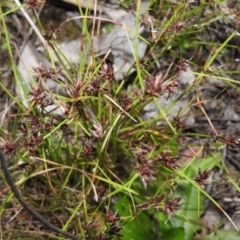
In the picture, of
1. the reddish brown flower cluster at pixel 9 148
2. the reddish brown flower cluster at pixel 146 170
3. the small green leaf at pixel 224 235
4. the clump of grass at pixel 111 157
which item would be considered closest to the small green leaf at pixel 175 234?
the clump of grass at pixel 111 157

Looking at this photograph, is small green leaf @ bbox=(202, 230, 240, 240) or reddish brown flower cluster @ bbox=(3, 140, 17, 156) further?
small green leaf @ bbox=(202, 230, 240, 240)

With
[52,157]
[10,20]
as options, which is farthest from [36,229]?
[10,20]

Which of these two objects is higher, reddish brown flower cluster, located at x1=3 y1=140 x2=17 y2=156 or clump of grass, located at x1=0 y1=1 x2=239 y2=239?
reddish brown flower cluster, located at x1=3 y1=140 x2=17 y2=156

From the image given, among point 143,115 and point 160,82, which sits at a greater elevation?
point 160,82

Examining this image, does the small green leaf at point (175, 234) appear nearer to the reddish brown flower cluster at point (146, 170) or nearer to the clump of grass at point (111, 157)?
the clump of grass at point (111, 157)

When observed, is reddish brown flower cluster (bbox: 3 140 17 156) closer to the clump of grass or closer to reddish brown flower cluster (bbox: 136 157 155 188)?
the clump of grass

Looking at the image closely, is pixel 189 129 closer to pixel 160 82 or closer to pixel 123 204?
pixel 123 204

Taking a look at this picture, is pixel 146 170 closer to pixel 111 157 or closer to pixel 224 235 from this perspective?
pixel 111 157

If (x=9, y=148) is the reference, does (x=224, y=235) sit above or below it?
below

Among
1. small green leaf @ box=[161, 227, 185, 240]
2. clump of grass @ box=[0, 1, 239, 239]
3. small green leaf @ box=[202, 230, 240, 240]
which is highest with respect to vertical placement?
clump of grass @ box=[0, 1, 239, 239]

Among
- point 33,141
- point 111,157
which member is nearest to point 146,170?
point 33,141

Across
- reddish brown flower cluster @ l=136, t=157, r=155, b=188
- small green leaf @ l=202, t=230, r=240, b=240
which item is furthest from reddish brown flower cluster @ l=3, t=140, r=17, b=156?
small green leaf @ l=202, t=230, r=240, b=240
